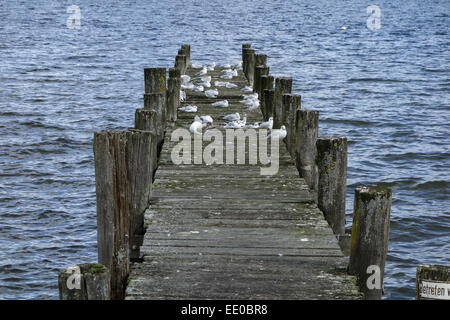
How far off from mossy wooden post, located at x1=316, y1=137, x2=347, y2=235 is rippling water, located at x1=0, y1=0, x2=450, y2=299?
3690 millimetres

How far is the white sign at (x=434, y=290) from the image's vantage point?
204 inches

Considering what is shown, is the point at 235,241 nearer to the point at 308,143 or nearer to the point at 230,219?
the point at 230,219

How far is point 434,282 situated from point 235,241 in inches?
120

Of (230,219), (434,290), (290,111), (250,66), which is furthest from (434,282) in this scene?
(250,66)

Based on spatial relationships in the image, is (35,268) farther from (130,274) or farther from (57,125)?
(57,125)

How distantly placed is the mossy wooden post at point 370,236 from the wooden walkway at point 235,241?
16 cm

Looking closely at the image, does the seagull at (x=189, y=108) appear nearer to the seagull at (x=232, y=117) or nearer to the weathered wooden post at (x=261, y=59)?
the seagull at (x=232, y=117)

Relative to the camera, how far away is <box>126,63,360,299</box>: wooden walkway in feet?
22.5

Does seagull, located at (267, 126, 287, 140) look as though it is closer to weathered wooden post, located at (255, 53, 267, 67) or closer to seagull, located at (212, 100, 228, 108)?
seagull, located at (212, 100, 228, 108)

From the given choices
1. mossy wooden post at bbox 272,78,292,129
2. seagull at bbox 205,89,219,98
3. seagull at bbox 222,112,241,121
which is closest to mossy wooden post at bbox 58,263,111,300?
mossy wooden post at bbox 272,78,292,129

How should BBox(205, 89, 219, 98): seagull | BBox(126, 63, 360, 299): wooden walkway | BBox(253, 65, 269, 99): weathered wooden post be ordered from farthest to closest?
1. BBox(253, 65, 269, 99): weathered wooden post
2. BBox(205, 89, 219, 98): seagull
3. BBox(126, 63, 360, 299): wooden walkway

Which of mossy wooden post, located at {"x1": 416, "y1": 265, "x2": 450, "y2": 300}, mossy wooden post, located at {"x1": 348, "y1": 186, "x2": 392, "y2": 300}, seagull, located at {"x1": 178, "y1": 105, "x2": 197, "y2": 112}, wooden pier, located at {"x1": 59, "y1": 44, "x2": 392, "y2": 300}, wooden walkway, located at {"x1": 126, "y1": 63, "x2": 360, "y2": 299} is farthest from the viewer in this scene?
seagull, located at {"x1": 178, "y1": 105, "x2": 197, "y2": 112}

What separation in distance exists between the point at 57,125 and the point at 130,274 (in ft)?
55.4

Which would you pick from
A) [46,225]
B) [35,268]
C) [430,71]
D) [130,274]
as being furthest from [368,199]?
[430,71]
